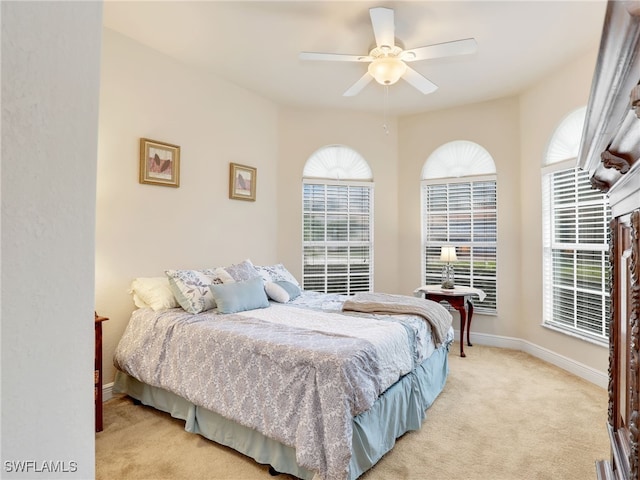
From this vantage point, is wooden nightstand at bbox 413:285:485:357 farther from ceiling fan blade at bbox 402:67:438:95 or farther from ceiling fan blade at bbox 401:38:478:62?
ceiling fan blade at bbox 401:38:478:62

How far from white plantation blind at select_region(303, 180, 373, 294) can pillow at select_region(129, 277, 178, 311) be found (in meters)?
2.07

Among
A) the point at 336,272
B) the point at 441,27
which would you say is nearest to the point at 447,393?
the point at 336,272

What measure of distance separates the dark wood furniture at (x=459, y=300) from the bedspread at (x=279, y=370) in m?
1.86

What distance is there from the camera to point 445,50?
2.54m

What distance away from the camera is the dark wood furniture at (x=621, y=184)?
59 centimetres

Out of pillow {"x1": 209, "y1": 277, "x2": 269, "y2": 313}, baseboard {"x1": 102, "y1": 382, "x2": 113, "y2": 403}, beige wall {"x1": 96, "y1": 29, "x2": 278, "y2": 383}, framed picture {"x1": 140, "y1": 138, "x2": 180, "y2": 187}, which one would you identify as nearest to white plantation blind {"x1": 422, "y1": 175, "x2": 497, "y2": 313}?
beige wall {"x1": 96, "y1": 29, "x2": 278, "y2": 383}

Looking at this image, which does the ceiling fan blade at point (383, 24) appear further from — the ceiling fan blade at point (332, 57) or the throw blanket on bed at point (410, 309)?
the throw blanket on bed at point (410, 309)

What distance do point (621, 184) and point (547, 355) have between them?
3706mm

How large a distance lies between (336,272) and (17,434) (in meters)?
4.50

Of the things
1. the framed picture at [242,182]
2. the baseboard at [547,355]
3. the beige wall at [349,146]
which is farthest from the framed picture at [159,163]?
the baseboard at [547,355]

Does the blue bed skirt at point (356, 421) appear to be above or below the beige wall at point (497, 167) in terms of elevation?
below

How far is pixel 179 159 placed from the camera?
3502 millimetres

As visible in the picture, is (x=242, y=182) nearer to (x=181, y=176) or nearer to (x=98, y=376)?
(x=181, y=176)

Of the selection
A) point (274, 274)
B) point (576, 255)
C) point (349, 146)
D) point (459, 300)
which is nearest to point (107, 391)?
point (274, 274)
